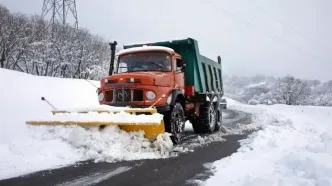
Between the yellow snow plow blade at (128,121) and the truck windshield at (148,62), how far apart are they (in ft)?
6.92

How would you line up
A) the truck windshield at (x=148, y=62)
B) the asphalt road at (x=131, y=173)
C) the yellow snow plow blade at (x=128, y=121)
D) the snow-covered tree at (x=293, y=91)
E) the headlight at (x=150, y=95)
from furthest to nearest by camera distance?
the snow-covered tree at (x=293, y=91), the truck windshield at (x=148, y=62), the headlight at (x=150, y=95), the yellow snow plow blade at (x=128, y=121), the asphalt road at (x=131, y=173)

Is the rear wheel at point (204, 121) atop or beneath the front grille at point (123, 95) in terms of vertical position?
beneath

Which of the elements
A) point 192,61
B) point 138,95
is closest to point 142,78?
point 138,95

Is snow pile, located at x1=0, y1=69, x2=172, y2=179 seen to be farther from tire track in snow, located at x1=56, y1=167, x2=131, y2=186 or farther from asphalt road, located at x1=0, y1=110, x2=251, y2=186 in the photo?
tire track in snow, located at x1=56, y1=167, x2=131, y2=186

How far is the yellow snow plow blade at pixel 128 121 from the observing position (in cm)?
668

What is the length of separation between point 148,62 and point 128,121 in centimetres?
297

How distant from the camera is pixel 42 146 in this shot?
6.49 meters

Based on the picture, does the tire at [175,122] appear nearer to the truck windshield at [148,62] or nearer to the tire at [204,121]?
the truck windshield at [148,62]

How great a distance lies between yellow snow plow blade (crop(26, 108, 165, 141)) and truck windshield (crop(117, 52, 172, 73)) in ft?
6.92

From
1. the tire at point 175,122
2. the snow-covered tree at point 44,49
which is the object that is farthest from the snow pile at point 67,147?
the snow-covered tree at point 44,49

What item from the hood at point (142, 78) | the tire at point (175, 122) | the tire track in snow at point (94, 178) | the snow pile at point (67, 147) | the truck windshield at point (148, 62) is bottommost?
the tire track in snow at point (94, 178)

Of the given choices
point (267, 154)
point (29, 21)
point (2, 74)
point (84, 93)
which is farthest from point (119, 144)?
point (29, 21)

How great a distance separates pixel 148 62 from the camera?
30.5 ft

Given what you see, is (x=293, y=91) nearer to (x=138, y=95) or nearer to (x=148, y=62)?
(x=148, y=62)
